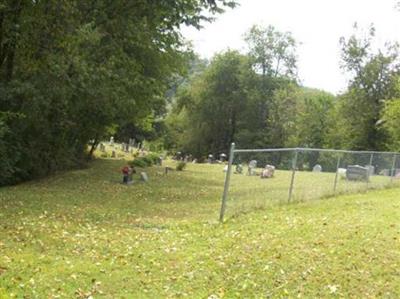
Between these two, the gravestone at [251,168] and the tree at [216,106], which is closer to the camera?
the gravestone at [251,168]

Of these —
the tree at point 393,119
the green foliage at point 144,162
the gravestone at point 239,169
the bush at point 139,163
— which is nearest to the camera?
the gravestone at point 239,169

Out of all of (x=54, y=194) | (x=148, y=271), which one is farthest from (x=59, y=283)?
(x=54, y=194)

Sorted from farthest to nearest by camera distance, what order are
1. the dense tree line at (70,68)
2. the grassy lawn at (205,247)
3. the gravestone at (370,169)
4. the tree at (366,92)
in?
the tree at (366,92)
the gravestone at (370,169)
the dense tree line at (70,68)
the grassy lawn at (205,247)

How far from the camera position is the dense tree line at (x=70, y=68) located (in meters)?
14.9

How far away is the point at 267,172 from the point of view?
13.0 metres

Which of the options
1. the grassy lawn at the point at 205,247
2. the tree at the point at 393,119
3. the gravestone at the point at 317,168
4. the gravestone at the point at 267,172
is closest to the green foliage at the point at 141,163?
the grassy lawn at the point at 205,247

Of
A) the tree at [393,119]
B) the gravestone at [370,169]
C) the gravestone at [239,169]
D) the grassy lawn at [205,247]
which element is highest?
the tree at [393,119]

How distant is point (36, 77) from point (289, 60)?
185 ft

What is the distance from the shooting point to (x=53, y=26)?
14.3m

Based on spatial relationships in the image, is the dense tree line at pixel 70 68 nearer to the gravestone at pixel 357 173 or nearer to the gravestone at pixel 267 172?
the gravestone at pixel 267 172

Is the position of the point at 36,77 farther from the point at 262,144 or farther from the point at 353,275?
the point at 262,144

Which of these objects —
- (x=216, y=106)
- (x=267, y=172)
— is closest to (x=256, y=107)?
(x=216, y=106)

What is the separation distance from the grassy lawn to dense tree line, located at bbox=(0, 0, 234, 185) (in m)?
3.65

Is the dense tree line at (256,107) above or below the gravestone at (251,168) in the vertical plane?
above
